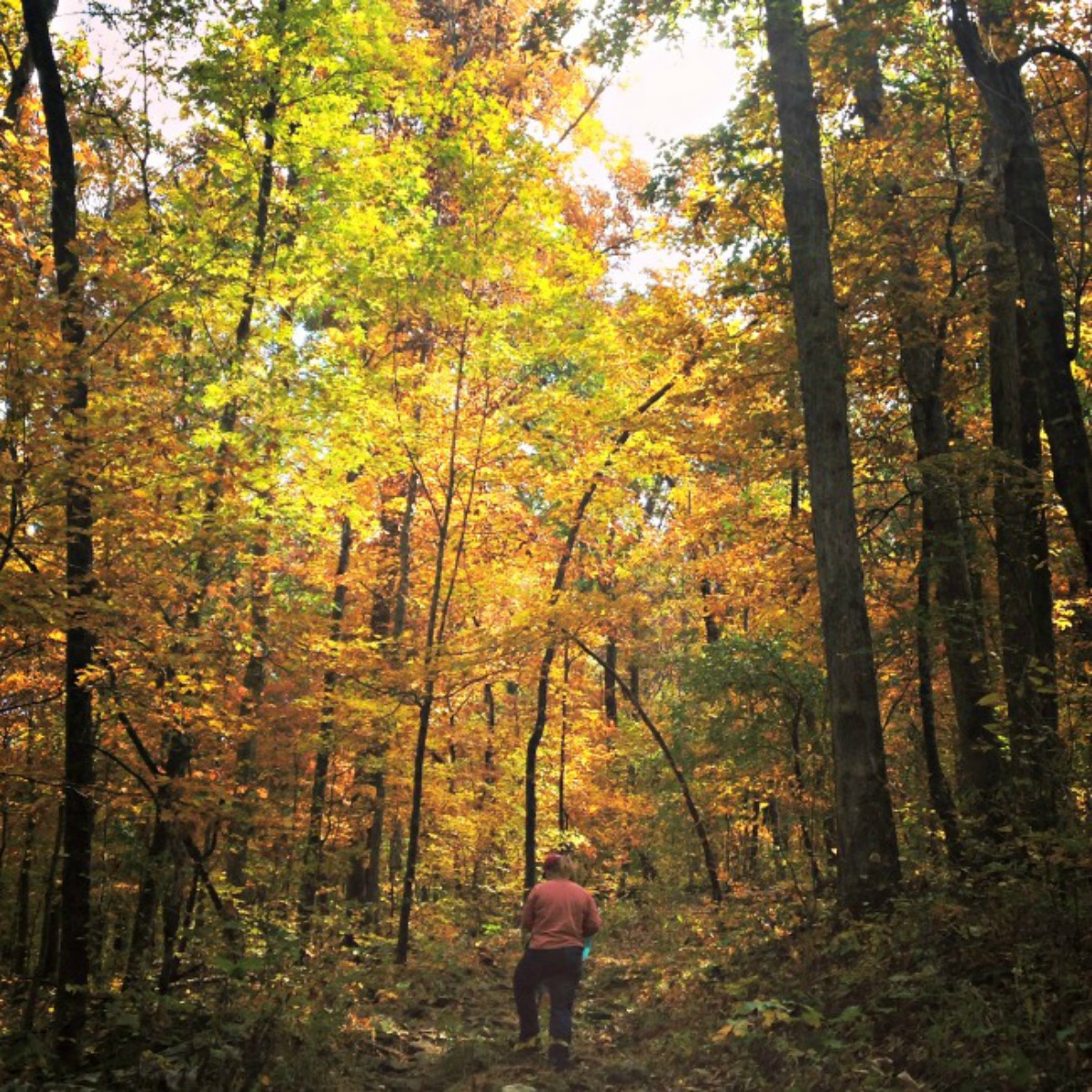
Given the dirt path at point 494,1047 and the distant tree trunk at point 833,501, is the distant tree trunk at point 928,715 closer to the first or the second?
the distant tree trunk at point 833,501

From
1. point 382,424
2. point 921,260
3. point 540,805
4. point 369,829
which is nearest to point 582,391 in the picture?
point 382,424

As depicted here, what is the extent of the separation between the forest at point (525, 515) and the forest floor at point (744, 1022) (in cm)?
5

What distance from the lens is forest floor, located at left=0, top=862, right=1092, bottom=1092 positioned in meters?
4.78

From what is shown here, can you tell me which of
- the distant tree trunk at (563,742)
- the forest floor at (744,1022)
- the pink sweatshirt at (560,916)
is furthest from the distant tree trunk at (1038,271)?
the distant tree trunk at (563,742)

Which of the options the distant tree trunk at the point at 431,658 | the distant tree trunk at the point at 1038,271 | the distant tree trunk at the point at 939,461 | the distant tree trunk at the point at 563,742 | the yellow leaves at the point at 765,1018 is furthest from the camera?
the distant tree trunk at the point at 563,742

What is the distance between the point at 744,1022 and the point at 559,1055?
5.93 feet

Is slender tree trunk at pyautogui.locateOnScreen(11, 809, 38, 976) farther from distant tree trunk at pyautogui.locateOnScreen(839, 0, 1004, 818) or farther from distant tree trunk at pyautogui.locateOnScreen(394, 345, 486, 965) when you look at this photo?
distant tree trunk at pyautogui.locateOnScreen(839, 0, 1004, 818)

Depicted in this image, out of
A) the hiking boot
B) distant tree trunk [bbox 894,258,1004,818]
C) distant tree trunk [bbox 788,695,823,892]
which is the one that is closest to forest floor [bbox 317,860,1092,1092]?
the hiking boot

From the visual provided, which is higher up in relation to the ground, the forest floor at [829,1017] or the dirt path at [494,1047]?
the forest floor at [829,1017]

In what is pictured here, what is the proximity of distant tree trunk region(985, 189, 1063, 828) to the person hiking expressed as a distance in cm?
364

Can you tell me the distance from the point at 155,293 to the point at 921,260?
27.9 feet

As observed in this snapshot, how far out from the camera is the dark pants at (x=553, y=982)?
23.0 feet

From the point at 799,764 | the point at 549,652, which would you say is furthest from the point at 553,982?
the point at 549,652

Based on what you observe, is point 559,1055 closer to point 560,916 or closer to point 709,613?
point 560,916
